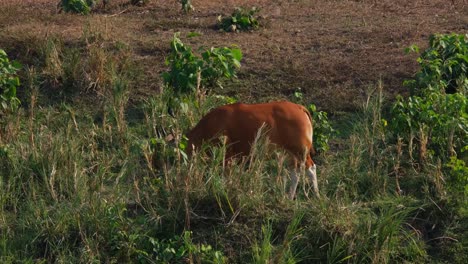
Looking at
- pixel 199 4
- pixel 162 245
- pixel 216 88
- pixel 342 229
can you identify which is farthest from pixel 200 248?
pixel 199 4

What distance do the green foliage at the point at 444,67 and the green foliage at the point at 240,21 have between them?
2666 mm

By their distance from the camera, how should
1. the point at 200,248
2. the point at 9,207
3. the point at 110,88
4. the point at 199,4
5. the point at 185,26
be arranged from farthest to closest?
the point at 199,4 < the point at 185,26 < the point at 110,88 < the point at 9,207 < the point at 200,248

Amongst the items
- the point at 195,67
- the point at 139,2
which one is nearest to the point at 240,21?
the point at 139,2

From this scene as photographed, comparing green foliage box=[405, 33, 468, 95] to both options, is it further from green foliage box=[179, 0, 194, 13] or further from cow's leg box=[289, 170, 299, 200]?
green foliage box=[179, 0, 194, 13]

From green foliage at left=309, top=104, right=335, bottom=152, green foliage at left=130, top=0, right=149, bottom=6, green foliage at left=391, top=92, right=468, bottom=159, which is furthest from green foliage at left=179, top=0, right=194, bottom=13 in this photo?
green foliage at left=391, top=92, right=468, bottom=159

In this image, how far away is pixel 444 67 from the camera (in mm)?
9188

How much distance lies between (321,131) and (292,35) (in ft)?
9.85

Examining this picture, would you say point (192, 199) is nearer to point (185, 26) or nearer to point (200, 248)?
point (200, 248)

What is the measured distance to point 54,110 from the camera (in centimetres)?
973

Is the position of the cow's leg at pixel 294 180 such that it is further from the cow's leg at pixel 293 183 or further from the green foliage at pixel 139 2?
the green foliage at pixel 139 2

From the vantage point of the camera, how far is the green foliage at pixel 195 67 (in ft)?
30.5

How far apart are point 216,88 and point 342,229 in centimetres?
321

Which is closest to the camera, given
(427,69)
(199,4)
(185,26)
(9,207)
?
(9,207)

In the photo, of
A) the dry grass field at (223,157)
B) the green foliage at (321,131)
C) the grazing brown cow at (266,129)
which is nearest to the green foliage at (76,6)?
the dry grass field at (223,157)
